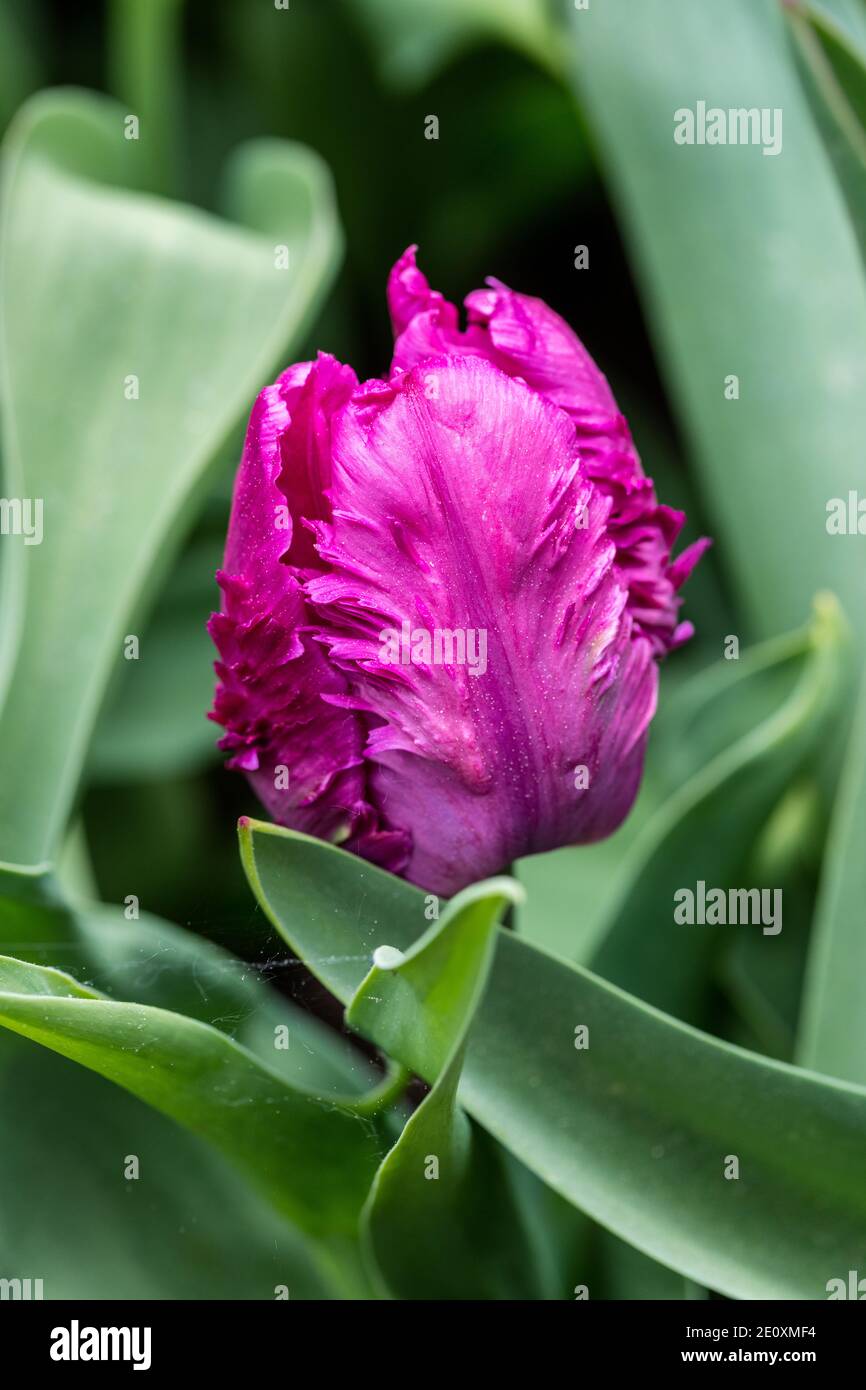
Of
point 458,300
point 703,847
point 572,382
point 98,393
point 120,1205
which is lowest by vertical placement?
point 120,1205

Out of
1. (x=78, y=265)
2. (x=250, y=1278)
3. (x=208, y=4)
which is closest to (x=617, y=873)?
(x=250, y=1278)

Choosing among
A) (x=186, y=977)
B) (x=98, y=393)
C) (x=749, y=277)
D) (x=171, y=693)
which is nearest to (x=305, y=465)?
(x=186, y=977)

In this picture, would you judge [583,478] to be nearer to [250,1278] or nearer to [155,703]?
[250,1278]

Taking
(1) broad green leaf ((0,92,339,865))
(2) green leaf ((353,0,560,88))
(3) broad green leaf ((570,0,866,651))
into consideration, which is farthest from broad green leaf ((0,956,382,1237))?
(2) green leaf ((353,0,560,88))

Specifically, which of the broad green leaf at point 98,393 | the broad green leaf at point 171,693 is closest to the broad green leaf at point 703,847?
the broad green leaf at point 98,393

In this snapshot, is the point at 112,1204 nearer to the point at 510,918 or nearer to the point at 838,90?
the point at 510,918

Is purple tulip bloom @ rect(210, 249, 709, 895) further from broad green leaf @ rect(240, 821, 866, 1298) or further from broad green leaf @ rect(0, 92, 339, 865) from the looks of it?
broad green leaf @ rect(0, 92, 339, 865)
